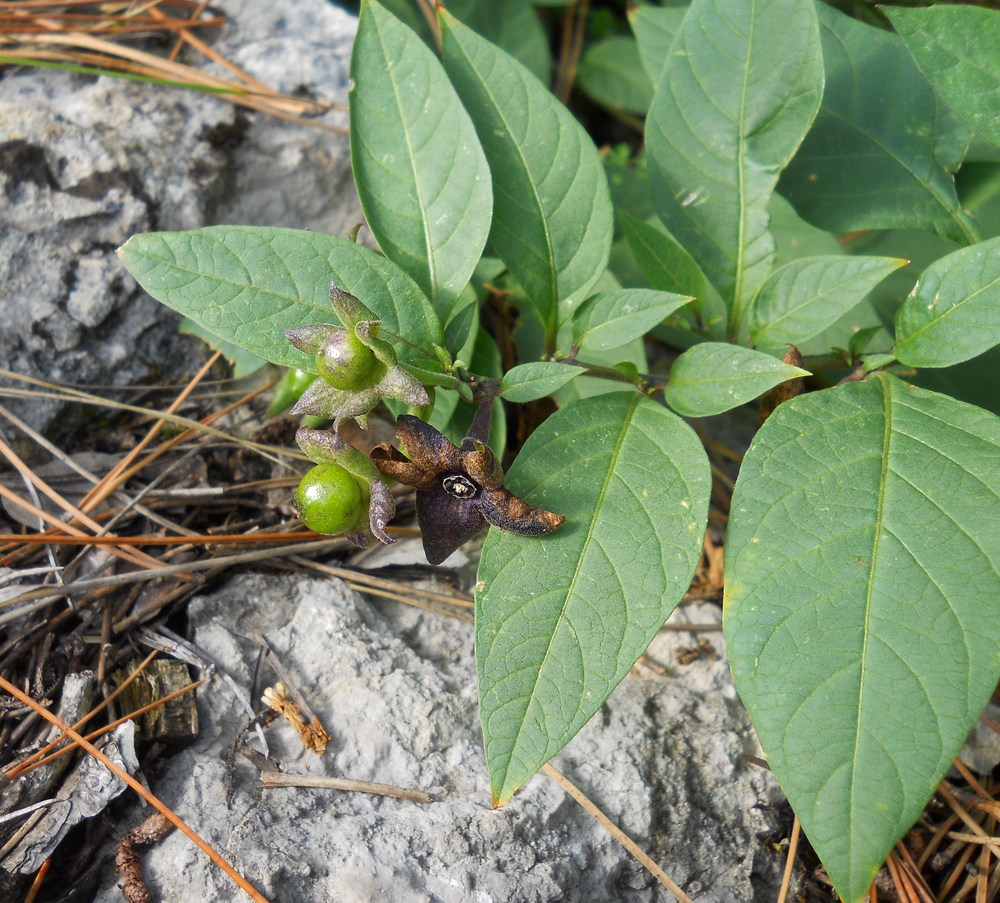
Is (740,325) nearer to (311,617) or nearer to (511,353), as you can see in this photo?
(511,353)

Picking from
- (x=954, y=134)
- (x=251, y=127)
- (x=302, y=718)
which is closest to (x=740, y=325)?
(x=954, y=134)

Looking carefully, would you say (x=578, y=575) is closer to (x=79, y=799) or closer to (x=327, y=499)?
(x=327, y=499)

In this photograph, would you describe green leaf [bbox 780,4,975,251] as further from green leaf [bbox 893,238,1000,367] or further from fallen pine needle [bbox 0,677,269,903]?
fallen pine needle [bbox 0,677,269,903]

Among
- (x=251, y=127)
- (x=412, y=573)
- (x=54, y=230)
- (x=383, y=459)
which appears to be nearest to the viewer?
(x=383, y=459)

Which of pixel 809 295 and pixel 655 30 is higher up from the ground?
pixel 655 30

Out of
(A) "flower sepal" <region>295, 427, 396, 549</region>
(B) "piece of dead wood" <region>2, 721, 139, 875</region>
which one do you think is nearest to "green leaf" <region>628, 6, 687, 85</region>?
(A) "flower sepal" <region>295, 427, 396, 549</region>

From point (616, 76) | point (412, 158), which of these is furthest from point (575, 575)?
point (616, 76)
